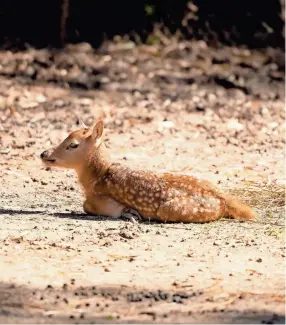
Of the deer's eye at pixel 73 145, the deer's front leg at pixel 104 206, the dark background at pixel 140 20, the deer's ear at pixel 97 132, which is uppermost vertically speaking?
the deer's ear at pixel 97 132

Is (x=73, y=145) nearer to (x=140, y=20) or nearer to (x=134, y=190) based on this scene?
(x=134, y=190)

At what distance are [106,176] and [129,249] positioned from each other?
1.23m

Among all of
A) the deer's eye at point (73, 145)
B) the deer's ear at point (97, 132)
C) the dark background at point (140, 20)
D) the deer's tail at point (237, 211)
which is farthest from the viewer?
the dark background at point (140, 20)

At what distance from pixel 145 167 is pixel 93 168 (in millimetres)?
2320

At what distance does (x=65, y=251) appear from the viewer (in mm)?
7750

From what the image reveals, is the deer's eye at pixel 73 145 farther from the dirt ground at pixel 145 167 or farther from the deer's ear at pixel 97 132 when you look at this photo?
the dirt ground at pixel 145 167

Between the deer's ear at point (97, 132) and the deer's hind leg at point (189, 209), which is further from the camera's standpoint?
the deer's ear at point (97, 132)

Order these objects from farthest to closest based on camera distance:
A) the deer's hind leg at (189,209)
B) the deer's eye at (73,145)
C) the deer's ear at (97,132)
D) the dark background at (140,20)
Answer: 1. the dark background at (140,20)
2. the deer's eye at (73,145)
3. the deer's ear at (97,132)
4. the deer's hind leg at (189,209)

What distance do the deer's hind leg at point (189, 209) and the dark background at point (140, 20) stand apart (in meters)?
8.90

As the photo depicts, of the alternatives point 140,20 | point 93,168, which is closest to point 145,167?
point 93,168

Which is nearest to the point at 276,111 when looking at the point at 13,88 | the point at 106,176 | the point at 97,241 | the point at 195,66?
the point at 195,66

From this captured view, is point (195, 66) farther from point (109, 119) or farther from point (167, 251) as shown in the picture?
point (167, 251)

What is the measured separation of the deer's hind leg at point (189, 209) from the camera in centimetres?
866

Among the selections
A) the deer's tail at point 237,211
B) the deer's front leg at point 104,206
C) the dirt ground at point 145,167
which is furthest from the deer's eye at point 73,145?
the deer's tail at point 237,211
